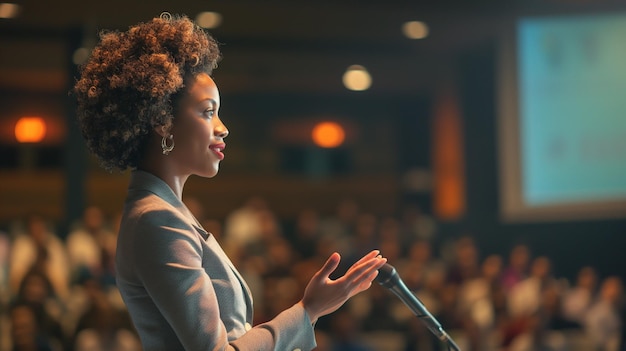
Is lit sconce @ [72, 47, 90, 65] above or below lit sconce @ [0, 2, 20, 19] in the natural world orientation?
below

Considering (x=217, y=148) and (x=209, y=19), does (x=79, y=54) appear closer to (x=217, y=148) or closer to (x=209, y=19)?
(x=209, y=19)

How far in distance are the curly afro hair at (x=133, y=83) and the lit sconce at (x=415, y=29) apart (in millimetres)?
6803

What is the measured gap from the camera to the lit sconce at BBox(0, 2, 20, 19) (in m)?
7.09

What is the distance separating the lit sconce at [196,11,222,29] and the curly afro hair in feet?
20.3

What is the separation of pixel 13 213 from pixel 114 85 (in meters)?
8.45

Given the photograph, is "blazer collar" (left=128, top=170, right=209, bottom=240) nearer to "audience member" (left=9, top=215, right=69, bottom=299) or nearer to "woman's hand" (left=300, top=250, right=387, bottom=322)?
"woman's hand" (left=300, top=250, right=387, bottom=322)

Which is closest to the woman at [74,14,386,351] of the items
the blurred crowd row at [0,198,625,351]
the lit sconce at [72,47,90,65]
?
the blurred crowd row at [0,198,625,351]

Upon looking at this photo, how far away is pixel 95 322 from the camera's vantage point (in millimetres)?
5035

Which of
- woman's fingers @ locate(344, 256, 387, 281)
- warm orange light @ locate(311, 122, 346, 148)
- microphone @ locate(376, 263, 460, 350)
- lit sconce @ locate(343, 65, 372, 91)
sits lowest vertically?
microphone @ locate(376, 263, 460, 350)

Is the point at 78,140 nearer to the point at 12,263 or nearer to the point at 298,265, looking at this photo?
the point at 12,263

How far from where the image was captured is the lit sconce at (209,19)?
749cm

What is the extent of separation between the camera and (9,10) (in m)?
7.27

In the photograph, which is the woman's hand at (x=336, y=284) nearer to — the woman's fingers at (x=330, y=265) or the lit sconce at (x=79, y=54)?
the woman's fingers at (x=330, y=265)

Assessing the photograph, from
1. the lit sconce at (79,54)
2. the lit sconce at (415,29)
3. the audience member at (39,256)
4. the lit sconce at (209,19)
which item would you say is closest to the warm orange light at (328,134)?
the lit sconce at (415,29)
